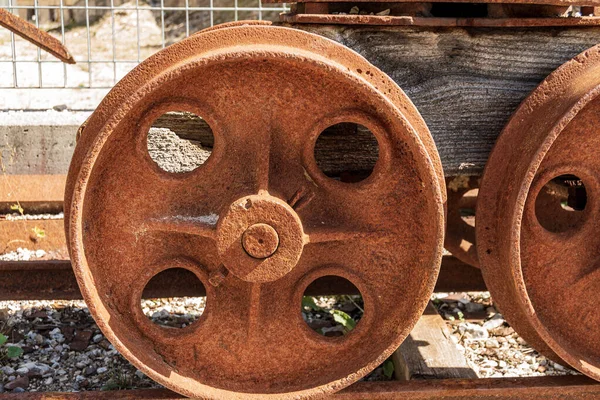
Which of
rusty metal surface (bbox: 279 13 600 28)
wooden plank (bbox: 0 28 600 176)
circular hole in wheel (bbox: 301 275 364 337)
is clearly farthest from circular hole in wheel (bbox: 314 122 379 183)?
circular hole in wheel (bbox: 301 275 364 337)

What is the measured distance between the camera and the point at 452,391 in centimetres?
215

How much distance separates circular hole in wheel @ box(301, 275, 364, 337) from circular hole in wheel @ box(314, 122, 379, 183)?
23.3 inches

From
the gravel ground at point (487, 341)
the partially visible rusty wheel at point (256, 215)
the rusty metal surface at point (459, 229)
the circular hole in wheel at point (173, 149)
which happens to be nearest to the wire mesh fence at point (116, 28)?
the gravel ground at point (487, 341)

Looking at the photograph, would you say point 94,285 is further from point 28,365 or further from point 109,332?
point 28,365

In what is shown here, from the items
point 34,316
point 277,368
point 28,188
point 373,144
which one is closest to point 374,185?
point 373,144

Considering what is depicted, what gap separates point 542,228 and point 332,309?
129 cm

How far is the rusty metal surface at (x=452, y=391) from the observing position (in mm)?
2119

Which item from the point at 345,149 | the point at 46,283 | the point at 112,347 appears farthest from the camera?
the point at 112,347

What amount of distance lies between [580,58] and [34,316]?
7.67 ft

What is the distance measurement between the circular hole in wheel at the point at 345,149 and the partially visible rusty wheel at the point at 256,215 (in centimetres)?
24

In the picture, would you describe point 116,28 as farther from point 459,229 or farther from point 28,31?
point 28,31

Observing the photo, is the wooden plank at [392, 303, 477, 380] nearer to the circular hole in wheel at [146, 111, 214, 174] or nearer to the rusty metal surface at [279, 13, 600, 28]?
the circular hole in wheel at [146, 111, 214, 174]

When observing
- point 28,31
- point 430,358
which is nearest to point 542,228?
point 430,358

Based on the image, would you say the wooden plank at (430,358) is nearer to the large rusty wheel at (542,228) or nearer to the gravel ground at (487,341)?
the gravel ground at (487,341)
